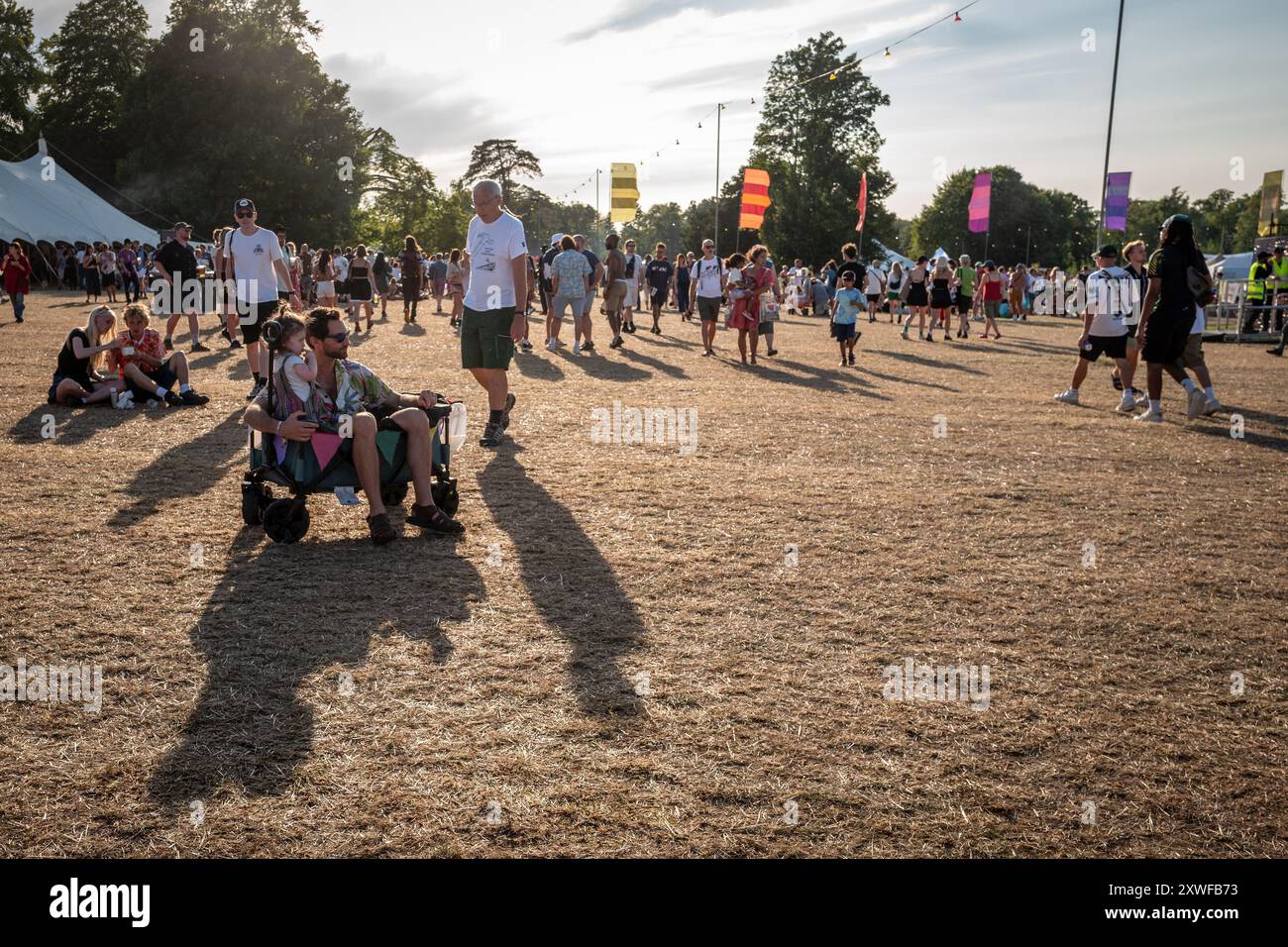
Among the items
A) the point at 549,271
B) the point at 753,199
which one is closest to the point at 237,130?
the point at 753,199

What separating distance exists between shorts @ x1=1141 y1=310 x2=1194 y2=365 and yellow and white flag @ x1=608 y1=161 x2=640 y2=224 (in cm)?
2587

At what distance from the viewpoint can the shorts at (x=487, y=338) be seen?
28.9 ft

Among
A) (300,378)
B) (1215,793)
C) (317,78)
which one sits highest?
(317,78)

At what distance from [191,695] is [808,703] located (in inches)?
95.1

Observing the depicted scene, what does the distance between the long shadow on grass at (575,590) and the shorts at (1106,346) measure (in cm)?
800

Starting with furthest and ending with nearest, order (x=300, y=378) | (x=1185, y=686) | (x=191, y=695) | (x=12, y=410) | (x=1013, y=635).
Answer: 1. (x=12, y=410)
2. (x=300, y=378)
3. (x=1013, y=635)
4. (x=1185, y=686)
5. (x=191, y=695)

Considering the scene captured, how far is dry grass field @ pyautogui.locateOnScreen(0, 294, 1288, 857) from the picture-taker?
308cm

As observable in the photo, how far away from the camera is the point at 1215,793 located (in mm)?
3281

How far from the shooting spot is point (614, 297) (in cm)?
2003

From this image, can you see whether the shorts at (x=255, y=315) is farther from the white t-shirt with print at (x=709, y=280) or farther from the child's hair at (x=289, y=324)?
the white t-shirt with print at (x=709, y=280)

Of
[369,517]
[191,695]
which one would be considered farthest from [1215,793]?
[369,517]

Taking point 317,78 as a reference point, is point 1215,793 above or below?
below

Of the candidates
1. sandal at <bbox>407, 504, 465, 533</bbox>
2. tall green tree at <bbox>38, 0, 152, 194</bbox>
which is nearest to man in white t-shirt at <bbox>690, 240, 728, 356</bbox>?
sandal at <bbox>407, 504, 465, 533</bbox>
